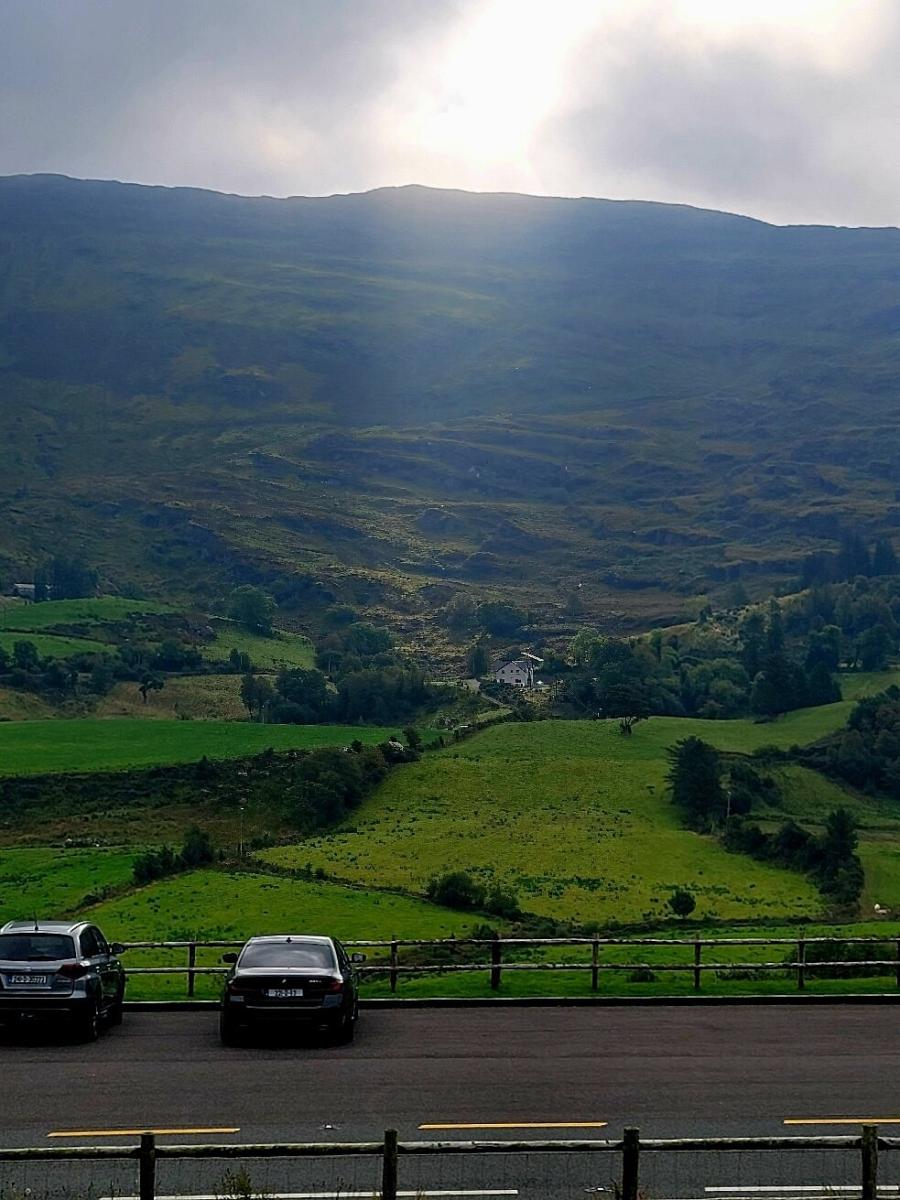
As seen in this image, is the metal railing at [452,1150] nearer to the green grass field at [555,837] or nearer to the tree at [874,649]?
the green grass field at [555,837]

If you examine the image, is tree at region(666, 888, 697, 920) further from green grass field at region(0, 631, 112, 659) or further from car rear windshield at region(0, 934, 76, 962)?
green grass field at region(0, 631, 112, 659)

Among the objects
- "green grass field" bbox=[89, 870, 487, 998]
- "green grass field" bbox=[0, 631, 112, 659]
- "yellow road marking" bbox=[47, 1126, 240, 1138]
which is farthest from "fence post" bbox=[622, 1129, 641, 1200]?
"green grass field" bbox=[0, 631, 112, 659]

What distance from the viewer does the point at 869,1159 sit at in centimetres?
1256

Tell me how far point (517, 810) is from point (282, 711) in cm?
6665

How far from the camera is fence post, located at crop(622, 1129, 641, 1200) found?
40.2ft

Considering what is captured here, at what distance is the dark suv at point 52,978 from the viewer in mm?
22078

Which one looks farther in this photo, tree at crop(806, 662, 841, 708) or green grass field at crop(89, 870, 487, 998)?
tree at crop(806, 662, 841, 708)

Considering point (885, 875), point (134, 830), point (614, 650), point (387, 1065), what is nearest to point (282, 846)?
point (134, 830)

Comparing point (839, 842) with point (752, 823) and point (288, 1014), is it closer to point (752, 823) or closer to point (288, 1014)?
point (752, 823)

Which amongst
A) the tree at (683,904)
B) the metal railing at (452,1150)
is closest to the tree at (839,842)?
the tree at (683,904)

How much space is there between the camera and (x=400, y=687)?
6727 inches

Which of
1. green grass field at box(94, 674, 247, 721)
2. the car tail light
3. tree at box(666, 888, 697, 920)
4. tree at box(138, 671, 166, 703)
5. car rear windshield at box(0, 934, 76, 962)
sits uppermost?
car rear windshield at box(0, 934, 76, 962)

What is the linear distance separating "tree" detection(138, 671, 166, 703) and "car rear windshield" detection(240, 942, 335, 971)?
151502 mm

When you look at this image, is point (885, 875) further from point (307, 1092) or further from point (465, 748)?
point (307, 1092)
